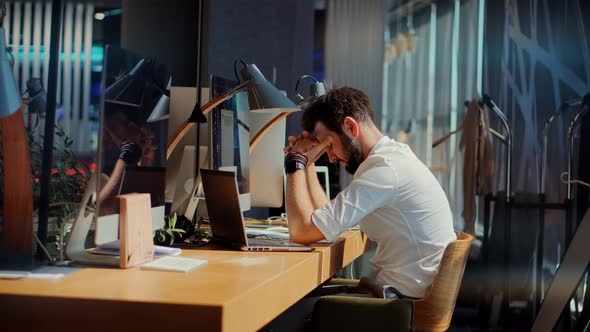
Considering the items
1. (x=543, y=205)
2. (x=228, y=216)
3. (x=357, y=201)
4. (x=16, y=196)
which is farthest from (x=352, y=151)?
(x=543, y=205)

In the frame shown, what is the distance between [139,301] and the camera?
59.7 inches

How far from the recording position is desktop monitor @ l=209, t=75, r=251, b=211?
2.70 meters

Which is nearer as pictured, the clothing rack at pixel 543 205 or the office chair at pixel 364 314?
the office chair at pixel 364 314

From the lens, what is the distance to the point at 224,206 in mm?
2543

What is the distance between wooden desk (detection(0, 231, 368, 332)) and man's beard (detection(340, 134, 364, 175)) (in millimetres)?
910

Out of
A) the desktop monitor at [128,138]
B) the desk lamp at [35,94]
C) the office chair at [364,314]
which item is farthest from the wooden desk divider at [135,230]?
the office chair at [364,314]

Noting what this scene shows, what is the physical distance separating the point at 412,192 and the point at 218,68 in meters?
2.09

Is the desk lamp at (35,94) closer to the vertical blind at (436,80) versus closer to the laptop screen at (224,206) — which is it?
the laptop screen at (224,206)

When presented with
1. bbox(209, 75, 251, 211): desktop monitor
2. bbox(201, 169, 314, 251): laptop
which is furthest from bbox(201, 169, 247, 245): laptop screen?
bbox(209, 75, 251, 211): desktop monitor

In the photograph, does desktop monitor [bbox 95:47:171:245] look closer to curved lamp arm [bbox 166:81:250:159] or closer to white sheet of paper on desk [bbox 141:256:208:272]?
white sheet of paper on desk [bbox 141:256:208:272]

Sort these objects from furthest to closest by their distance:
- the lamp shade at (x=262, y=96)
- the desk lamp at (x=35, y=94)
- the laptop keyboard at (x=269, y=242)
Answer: the lamp shade at (x=262, y=96)
the laptop keyboard at (x=269, y=242)
the desk lamp at (x=35, y=94)

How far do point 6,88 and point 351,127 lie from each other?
132 centimetres

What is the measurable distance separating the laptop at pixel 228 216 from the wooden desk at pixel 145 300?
463 mm

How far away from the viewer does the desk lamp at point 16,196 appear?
1.84m
